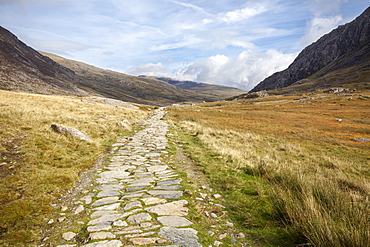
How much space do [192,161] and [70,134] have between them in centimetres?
759

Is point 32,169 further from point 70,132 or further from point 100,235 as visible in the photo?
point 70,132

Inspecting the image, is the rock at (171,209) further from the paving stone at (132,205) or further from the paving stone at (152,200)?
the paving stone at (132,205)

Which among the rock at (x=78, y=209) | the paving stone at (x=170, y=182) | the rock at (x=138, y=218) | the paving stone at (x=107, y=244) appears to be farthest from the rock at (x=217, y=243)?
the rock at (x=78, y=209)

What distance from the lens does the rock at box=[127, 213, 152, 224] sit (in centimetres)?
421

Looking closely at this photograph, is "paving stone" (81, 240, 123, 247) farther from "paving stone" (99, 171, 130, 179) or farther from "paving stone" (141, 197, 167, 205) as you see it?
"paving stone" (99, 171, 130, 179)

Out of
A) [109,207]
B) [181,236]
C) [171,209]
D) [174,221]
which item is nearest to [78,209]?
[109,207]

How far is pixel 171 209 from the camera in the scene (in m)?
4.79

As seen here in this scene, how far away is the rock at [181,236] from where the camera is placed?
352 cm

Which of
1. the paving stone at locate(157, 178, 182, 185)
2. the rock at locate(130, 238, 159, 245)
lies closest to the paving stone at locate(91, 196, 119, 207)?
the paving stone at locate(157, 178, 182, 185)

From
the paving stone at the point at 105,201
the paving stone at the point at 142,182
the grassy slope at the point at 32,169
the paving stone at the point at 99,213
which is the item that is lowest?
the paving stone at the point at 142,182

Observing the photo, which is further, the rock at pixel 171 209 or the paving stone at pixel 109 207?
the paving stone at pixel 109 207

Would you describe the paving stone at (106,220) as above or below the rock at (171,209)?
above

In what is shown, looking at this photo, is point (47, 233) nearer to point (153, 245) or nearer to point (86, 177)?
point (153, 245)

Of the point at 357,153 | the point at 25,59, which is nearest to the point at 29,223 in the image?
the point at 357,153
